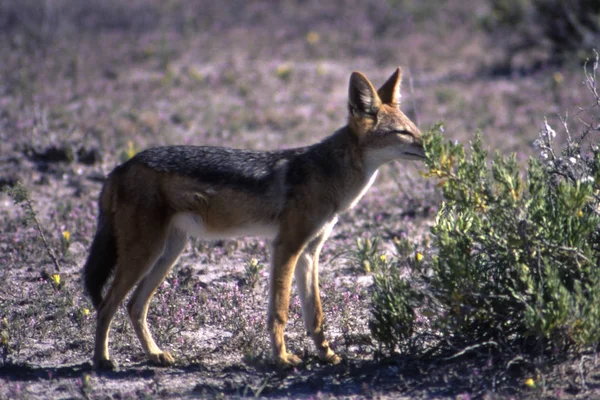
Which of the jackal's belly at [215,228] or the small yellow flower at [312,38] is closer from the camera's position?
the jackal's belly at [215,228]

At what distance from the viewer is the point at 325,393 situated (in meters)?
4.62

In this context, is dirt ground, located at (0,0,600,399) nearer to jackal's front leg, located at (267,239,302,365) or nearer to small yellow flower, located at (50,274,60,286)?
small yellow flower, located at (50,274,60,286)

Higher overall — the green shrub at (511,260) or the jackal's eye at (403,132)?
the jackal's eye at (403,132)

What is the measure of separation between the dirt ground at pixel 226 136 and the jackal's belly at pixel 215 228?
0.68m

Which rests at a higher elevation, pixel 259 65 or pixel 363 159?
pixel 259 65

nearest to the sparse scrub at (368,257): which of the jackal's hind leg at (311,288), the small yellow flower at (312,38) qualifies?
the jackal's hind leg at (311,288)

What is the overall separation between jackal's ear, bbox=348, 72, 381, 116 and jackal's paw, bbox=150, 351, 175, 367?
215 cm

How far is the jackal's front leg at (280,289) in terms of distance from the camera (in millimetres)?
5109

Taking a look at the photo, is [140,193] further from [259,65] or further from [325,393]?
[259,65]

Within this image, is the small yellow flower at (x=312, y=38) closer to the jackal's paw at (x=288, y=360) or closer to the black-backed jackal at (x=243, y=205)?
the black-backed jackal at (x=243, y=205)

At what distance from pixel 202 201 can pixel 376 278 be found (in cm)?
134

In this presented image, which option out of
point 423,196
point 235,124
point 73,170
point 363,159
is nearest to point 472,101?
point 235,124

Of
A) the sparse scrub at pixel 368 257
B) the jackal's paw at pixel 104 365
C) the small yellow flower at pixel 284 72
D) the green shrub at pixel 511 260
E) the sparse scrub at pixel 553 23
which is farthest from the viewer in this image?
the small yellow flower at pixel 284 72

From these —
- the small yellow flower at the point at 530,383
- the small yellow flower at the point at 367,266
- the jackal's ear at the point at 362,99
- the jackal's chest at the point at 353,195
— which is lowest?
the small yellow flower at the point at 530,383
